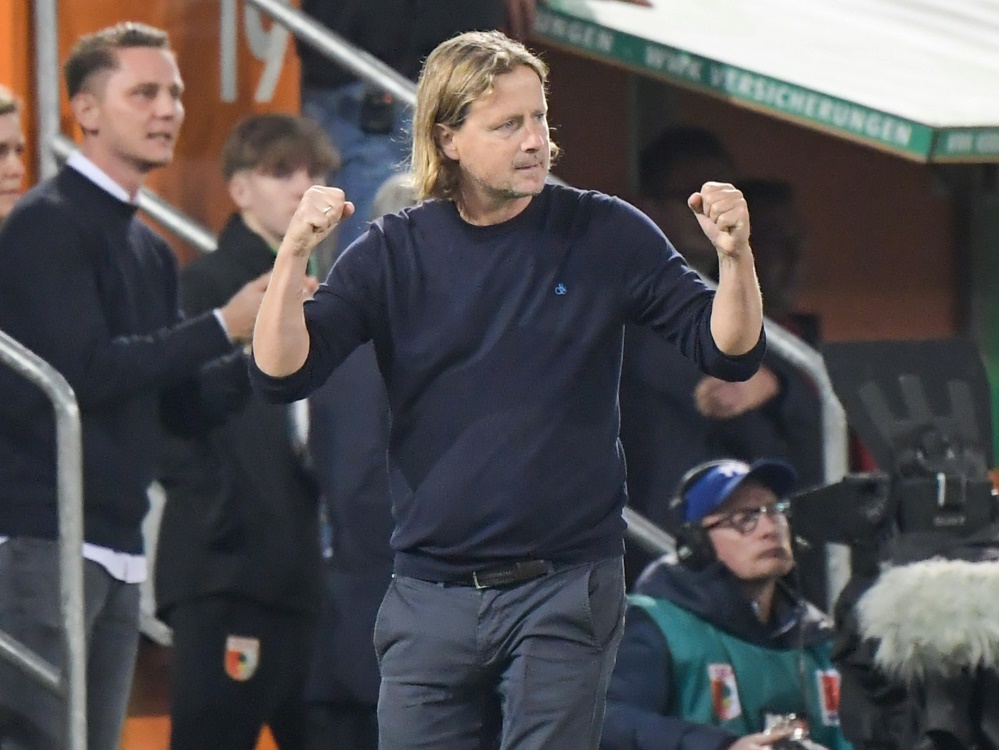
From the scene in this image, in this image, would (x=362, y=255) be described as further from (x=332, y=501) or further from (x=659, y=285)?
(x=332, y=501)

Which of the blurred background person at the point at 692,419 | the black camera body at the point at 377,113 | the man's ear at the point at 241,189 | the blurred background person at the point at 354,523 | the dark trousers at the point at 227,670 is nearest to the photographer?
the blurred background person at the point at 354,523

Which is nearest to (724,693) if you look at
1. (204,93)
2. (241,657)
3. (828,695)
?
(828,695)

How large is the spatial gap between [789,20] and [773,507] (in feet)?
7.73

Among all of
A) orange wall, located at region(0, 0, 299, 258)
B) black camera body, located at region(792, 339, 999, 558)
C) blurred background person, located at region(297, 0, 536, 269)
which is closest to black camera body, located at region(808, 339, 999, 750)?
black camera body, located at region(792, 339, 999, 558)

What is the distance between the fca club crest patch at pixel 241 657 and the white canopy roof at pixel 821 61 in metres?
2.09

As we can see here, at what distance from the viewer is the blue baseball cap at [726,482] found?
15.9 ft

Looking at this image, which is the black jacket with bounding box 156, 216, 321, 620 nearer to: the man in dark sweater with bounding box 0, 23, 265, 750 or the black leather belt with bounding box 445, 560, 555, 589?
the man in dark sweater with bounding box 0, 23, 265, 750

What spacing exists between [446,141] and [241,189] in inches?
77.8

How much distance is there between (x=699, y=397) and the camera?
5172 millimetres

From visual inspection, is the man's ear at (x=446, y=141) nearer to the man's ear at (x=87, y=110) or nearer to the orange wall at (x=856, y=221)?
the man's ear at (x=87, y=110)

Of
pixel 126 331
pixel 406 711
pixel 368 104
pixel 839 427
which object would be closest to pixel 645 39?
pixel 368 104

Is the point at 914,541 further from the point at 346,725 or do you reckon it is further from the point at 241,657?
the point at 241,657

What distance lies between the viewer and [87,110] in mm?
4742

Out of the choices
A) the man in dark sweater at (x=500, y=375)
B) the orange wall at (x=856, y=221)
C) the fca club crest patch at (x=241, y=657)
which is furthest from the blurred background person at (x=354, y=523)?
the orange wall at (x=856, y=221)
